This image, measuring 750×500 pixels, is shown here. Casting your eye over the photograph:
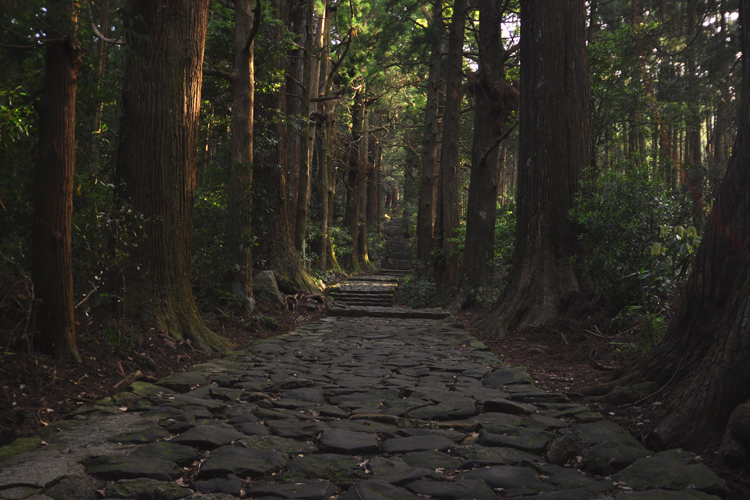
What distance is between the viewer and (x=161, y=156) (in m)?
6.45

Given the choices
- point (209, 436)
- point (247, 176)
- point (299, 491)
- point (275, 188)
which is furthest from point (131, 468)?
point (275, 188)

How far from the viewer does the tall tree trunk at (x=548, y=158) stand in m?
8.48

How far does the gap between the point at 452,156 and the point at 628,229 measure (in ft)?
28.3

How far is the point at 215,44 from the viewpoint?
39.7 feet

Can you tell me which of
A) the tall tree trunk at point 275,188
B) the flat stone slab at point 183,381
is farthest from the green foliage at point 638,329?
the tall tree trunk at point 275,188

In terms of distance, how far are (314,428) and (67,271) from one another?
240cm

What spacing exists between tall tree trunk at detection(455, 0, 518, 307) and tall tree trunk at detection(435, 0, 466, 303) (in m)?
2.19

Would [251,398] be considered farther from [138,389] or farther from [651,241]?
[651,241]

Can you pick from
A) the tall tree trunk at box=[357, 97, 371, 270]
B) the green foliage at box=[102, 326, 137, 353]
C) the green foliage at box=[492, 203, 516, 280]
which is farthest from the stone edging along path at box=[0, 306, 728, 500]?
the tall tree trunk at box=[357, 97, 371, 270]

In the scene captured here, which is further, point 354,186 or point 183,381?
point 354,186

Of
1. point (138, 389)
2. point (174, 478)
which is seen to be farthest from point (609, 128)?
point (174, 478)

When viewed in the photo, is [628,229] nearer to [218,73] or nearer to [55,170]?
[55,170]

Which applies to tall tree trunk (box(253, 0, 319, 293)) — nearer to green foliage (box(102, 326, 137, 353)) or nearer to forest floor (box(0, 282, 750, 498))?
forest floor (box(0, 282, 750, 498))

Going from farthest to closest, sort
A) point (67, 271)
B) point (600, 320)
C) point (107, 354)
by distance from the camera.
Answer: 1. point (600, 320)
2. point (107, 354)
3. point (67, 271)
